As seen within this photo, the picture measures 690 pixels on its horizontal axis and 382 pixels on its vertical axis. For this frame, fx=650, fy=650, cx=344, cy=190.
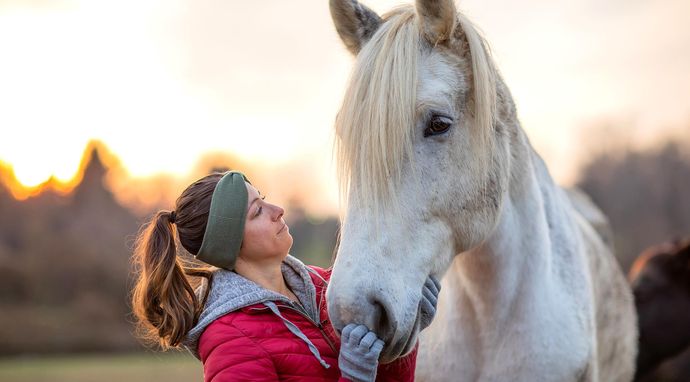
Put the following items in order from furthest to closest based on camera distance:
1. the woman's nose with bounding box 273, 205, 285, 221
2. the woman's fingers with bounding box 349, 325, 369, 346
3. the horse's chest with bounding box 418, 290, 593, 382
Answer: the horse's chest with bounding box 418, 290, 593, 382 → the woman's nose with bounding box 273, 205, 285, 221 → the woman's fingers with bounding box 349, 325, 369, 346

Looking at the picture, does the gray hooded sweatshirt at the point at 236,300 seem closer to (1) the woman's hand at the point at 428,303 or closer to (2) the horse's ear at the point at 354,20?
(1) the woman's hand at the point at 428,303

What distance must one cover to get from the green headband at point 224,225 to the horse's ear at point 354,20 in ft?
2.53

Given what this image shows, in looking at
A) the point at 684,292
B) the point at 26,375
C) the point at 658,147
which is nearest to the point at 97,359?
the point at 26,375

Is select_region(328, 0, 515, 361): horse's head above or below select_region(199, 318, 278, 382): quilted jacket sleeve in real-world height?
above

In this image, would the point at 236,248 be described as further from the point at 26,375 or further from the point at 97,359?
the point at 97,359

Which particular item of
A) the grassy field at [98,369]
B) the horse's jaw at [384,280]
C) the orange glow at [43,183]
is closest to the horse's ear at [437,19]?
the horse's jaw at [384,280]

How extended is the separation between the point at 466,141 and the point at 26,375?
14097mm

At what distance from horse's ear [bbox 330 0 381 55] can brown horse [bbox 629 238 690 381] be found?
472 centimetres

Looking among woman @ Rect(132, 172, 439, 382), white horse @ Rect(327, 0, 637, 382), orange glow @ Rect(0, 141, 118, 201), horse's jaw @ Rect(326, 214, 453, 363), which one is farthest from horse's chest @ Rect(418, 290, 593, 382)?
orange glow @ Rect(0, 141, 118, 201)

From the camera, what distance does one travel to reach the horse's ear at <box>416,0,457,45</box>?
229 centimetres

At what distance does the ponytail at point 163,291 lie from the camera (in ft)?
7.75

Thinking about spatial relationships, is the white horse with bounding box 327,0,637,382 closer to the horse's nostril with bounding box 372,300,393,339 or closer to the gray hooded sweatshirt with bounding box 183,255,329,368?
the horse's nostril with bounding box 372,300,393,339

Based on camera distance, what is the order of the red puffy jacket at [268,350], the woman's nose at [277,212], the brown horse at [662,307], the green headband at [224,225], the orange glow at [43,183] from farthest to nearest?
the orange glow at [43,183]
the brown horse at [662,307]
the woman's nose at [277,212]
the green headband at [224,225]
the red puffy jacket at [268,350]

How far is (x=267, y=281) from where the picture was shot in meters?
2.55
